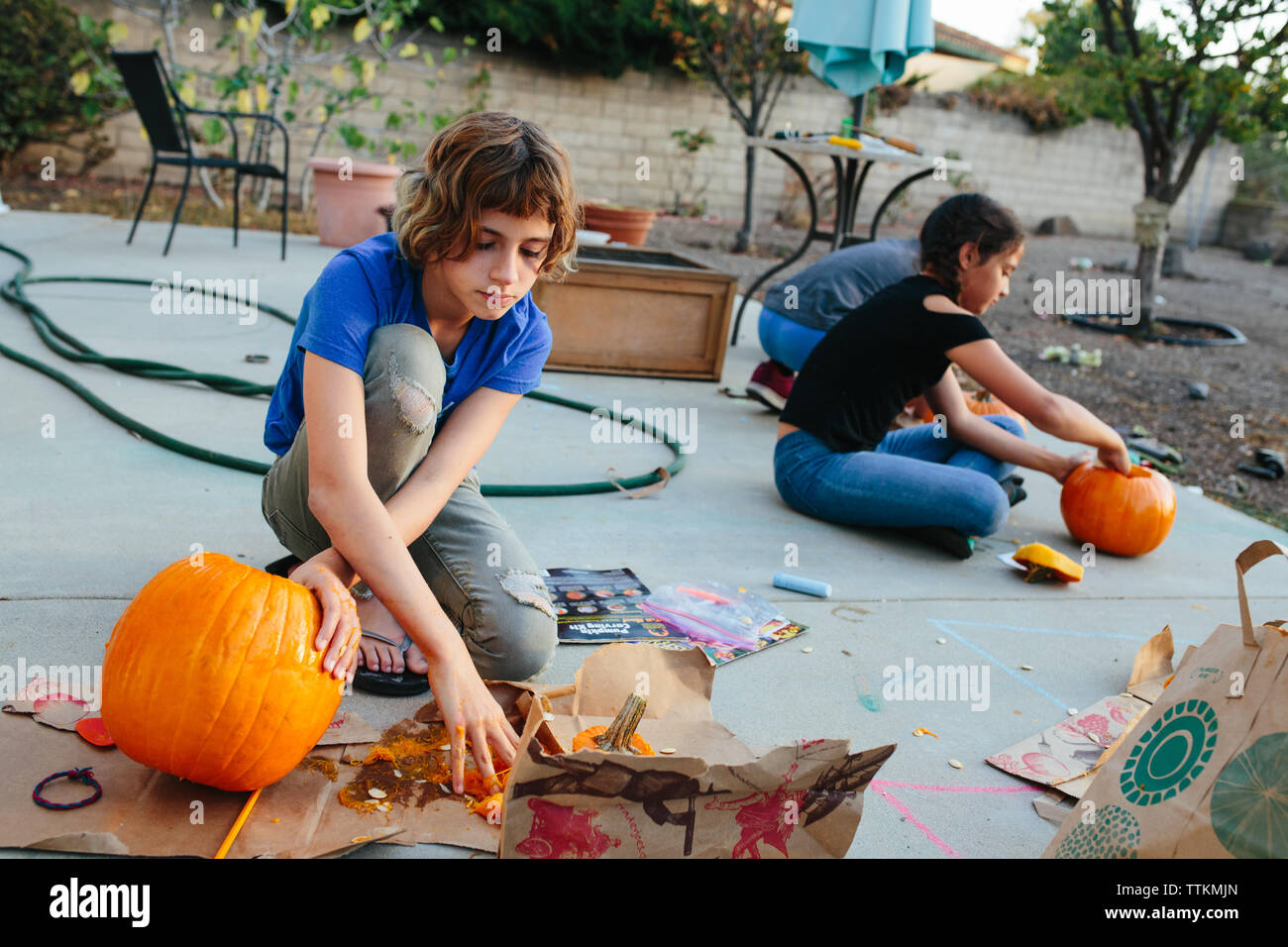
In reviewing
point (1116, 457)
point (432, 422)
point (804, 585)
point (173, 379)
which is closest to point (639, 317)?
point (173, 379)

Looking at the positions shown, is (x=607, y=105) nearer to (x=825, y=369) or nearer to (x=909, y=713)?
(x=825, y=369)

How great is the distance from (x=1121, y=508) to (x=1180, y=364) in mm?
4267

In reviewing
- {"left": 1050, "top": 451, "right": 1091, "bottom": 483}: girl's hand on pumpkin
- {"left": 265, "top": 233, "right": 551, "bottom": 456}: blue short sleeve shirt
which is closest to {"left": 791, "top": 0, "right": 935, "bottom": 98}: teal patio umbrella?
{"left": 1050, "top": 451, "right": 1091, "bottom": 483}: girl's hand on pumpkin

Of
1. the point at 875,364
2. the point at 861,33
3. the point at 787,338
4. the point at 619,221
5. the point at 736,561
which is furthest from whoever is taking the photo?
the point at 619,221

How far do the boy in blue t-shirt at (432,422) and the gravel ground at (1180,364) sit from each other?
3307 millimetres

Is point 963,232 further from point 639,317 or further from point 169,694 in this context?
point 169,694

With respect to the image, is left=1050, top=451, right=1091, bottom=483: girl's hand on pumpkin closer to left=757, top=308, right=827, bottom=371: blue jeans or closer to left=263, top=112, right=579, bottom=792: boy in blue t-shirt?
left=757, top=308, right=827, bottom=371: blue jeans

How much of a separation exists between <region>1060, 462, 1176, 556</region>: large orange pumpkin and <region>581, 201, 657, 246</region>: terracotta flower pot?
3537 mm

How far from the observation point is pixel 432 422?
1821 millimetres

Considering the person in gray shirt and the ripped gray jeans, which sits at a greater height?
the person in gray shirt

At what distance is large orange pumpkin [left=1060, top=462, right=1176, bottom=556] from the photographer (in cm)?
307

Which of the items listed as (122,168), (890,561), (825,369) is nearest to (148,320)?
(825,369)

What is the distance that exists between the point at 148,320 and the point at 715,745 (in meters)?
3.83

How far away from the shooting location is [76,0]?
9602 mm
